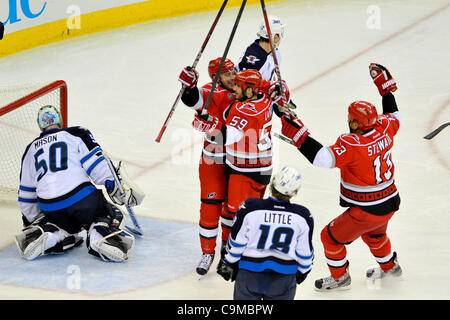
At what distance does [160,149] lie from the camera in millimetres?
7520

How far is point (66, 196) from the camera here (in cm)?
543

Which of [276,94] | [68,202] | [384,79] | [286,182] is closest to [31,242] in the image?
[68,202]

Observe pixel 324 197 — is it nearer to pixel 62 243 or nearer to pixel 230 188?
pixel 230 188

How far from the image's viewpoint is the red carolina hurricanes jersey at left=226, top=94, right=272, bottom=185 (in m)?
5.01

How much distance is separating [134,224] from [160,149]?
1.73 meters

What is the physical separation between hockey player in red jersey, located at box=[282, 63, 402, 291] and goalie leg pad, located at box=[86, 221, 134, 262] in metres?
1.24

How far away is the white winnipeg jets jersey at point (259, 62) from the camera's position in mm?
5648

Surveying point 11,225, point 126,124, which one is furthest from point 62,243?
point 126,124

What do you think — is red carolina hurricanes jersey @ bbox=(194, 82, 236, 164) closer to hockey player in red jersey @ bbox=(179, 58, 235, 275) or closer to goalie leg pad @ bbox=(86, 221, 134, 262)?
hockey player in red jersey @ bbox=(179, 58, 235, 275)

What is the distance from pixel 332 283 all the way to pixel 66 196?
1.75 metres

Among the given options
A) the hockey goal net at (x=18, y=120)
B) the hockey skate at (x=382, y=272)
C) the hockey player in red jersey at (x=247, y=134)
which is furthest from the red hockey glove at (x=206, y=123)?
the hockey goal net at (x=18, y=120)

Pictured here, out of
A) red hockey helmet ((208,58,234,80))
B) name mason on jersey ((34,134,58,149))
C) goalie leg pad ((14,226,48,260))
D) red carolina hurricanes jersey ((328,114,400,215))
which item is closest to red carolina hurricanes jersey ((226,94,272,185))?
red hockey helmet ((208,58,234,80))

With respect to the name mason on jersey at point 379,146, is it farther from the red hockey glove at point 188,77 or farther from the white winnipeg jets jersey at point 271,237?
the red hockey glove at point 188,77

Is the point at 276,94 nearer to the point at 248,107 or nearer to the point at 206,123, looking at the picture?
the point at 248,107
